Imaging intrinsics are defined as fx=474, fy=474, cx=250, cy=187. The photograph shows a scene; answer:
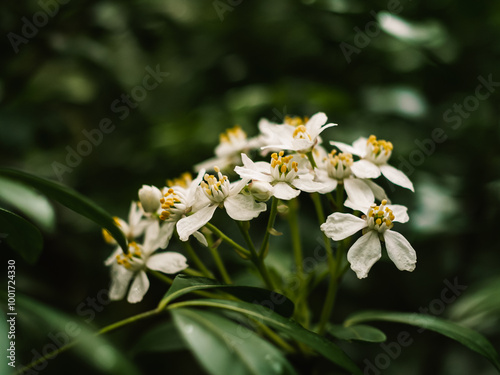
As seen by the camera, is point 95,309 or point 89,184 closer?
point 95,309

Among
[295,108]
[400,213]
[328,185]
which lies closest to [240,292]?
[328,185]

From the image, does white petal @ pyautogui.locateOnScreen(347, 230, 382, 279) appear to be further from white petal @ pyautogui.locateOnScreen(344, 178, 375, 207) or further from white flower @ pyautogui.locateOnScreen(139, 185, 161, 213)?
white flower @ pyautogui.locateOnScreen(139, 185, 161, 213)

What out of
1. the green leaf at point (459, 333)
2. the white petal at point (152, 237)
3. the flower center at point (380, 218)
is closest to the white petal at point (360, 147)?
the flower center at point (380, 218)

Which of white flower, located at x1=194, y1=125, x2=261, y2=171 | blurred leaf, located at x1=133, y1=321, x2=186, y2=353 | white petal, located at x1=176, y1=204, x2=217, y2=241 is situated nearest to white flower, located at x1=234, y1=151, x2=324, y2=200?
white petal, located at x1=176, y1=204, x2=217, y2=241

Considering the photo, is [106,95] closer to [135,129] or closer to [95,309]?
[135,129]

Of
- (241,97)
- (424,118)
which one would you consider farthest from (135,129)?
(424,118)

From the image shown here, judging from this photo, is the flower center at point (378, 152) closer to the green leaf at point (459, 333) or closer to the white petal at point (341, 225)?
the white petal at point (341, 225)
